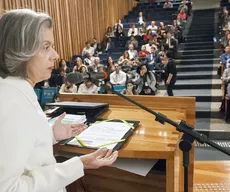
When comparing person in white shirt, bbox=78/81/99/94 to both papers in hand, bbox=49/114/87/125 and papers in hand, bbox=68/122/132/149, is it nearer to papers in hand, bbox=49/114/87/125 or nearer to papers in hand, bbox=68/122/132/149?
papers in hand, bbox=49/114/87/125

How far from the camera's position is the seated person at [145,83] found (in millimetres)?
4953

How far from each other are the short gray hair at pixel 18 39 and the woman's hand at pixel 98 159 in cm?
32

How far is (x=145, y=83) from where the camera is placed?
16.5 feet

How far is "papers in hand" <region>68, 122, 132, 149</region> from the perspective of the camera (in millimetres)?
953

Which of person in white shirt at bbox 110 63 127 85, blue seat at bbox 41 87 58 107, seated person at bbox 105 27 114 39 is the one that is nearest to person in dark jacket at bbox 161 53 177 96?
person in white shirt at bbox 110 63 127 85

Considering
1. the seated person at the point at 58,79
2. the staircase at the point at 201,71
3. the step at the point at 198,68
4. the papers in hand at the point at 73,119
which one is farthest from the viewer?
the step at the point at 198,68

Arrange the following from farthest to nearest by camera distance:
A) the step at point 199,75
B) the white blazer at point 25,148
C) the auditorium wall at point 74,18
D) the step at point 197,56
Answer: the auditorium wall at point 74,18 → the step at point 197,56 → the step at point 199,75 → the white blazer at point 25,148

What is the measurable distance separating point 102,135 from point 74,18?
802 cm

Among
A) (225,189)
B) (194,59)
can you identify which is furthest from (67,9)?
(225,189)

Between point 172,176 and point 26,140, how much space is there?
0.53m

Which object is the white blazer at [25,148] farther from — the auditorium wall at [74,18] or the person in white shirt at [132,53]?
the person in white shirt at [132,53]

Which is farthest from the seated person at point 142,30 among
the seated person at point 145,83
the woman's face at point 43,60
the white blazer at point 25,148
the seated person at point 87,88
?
the white blazer at point 25,148

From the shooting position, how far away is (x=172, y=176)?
0.94 meters

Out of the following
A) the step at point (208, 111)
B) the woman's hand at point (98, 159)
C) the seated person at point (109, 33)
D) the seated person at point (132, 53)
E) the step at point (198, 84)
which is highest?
the seated person at point (109, 33)
